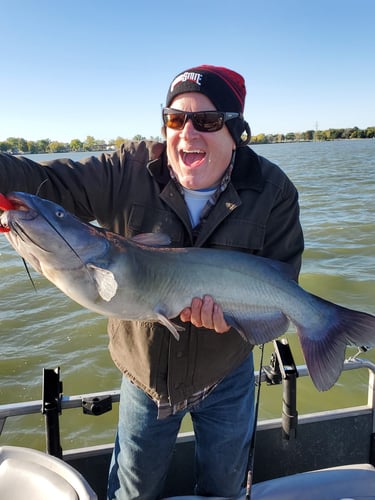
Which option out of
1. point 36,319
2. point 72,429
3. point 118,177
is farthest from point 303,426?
point 36,319

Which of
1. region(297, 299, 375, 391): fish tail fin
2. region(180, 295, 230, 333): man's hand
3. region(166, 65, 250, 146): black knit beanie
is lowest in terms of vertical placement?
region(297, 299, 375, 391): fish tail fin

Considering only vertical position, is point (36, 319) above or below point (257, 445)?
below

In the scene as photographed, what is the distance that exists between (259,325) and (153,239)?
0.75m

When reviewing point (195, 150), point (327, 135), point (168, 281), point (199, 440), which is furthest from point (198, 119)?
point (327, 135)

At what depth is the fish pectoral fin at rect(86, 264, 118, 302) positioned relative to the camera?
2.01m

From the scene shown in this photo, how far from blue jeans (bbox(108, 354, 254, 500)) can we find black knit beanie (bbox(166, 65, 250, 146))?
1.49 m

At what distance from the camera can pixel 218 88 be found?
99.1 inches

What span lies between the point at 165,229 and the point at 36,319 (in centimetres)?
686

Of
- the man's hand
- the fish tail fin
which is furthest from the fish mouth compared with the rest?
the fish tail fin

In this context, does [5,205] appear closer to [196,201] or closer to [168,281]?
[168,281]

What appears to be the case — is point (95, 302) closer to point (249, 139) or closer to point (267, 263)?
point (267, 263)

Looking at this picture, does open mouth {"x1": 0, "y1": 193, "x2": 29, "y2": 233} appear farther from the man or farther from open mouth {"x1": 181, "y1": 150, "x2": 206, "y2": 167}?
open mouth {"x1": 181, "y1": 150, "x2": 206, "y2": 167}

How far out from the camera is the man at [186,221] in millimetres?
2447

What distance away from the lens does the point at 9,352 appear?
24.0 ft
